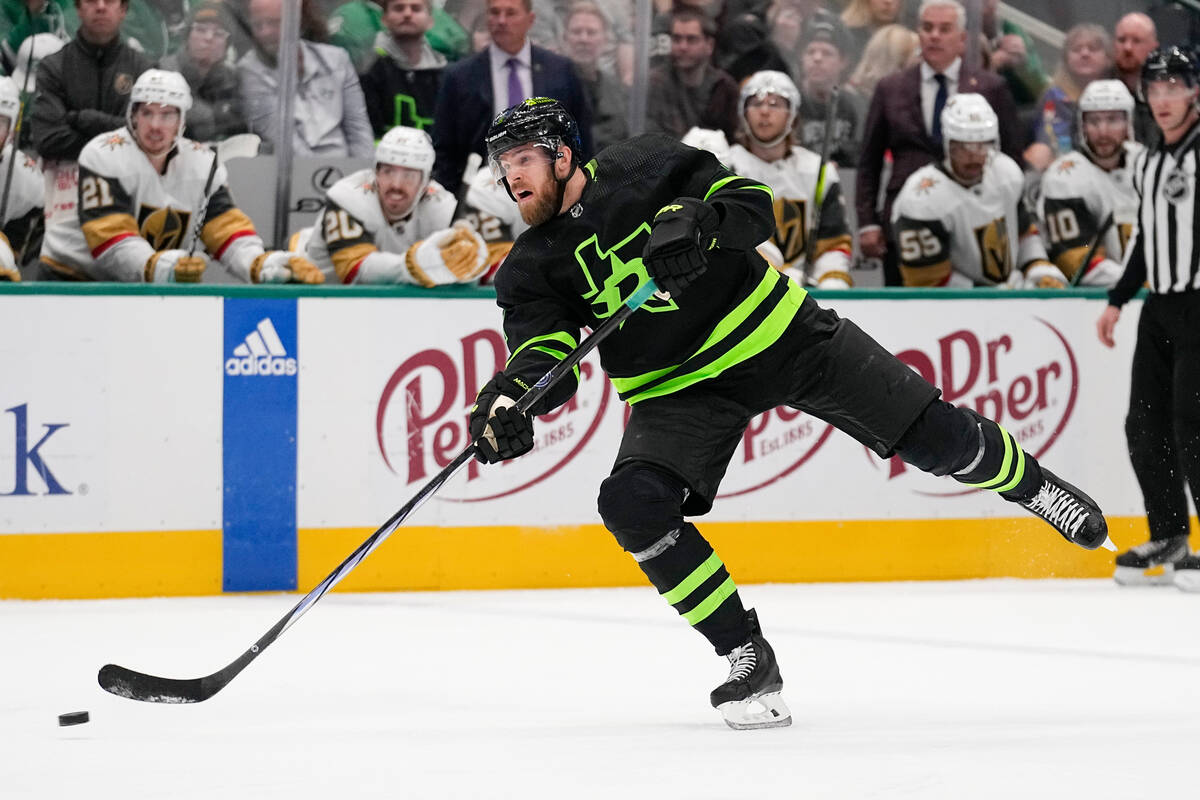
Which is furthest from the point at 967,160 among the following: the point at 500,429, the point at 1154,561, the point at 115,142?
the point at 500,429

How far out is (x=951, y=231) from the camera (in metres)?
5.52

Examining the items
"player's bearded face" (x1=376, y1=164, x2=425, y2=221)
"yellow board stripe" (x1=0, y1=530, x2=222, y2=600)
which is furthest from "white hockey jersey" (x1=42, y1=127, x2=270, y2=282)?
"yellow board stripe" (x1=0, y1=530, x2=222, y2=600)

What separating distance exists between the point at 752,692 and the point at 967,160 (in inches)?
126

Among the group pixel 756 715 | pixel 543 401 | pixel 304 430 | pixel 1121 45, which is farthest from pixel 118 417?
pixel 1121 45

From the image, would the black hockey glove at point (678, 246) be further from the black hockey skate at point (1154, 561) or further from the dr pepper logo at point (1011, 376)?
the black hockey skate at point (1154, 561)

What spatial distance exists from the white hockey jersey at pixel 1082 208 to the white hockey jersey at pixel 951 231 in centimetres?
26

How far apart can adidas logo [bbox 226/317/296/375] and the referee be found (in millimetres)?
2532

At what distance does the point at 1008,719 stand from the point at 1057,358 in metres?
2.57

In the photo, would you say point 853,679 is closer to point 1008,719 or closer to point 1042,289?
point 1008,719

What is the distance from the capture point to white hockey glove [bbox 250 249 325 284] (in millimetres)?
4902

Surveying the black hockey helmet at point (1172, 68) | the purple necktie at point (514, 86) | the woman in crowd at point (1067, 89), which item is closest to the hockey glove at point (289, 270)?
the purple necktie at point (514, 86)

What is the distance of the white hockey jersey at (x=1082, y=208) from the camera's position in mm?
5715

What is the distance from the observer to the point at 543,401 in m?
2.97

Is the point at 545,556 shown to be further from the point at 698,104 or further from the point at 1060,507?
the point at 1060,507
